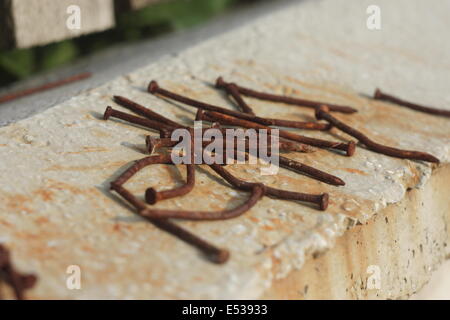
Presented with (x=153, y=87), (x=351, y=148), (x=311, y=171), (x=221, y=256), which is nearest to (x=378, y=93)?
(x=351, y=148)

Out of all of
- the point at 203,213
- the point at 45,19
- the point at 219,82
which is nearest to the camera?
the point at 203,213

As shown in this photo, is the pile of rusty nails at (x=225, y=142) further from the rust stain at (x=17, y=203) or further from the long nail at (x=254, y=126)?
the rust stain at (x=17, y=203)

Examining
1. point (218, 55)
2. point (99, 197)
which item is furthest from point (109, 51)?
point (99, 197)

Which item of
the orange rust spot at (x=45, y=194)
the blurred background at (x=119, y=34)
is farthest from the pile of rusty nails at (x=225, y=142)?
the blurred background at (x=119, y=34)

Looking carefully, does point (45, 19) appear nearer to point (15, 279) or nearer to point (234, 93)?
point (234, 93)
